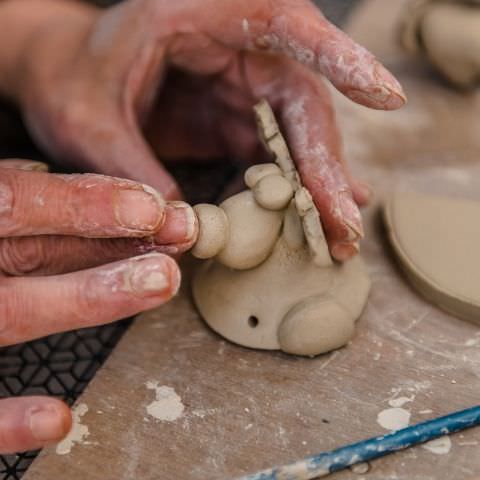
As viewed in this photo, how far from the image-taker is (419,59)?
180 cm

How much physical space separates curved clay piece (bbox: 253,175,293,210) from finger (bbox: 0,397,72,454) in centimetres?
37

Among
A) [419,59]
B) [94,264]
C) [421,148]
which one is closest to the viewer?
[94,264]

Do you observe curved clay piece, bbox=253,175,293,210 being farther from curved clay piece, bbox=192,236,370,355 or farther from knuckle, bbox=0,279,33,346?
knuckle, bbox=0,279,33,346

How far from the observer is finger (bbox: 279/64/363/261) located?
104cm

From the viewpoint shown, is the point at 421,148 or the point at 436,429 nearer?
the point at 436,429

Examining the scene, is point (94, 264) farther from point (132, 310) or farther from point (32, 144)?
point (32, 144)

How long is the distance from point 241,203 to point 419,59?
38.6 inches

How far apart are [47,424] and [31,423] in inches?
0.8

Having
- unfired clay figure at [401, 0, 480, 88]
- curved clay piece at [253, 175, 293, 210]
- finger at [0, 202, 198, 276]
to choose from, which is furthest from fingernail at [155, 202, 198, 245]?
unfired clay figure at [401, 0, 480, 88]

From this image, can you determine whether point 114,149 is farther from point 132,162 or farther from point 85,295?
point 85,295

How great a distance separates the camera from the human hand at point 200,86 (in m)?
1.05

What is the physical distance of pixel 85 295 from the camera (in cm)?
87

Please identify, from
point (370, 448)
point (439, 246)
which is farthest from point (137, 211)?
point (439, 246)

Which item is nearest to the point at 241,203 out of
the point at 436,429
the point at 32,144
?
the point at 436,429
